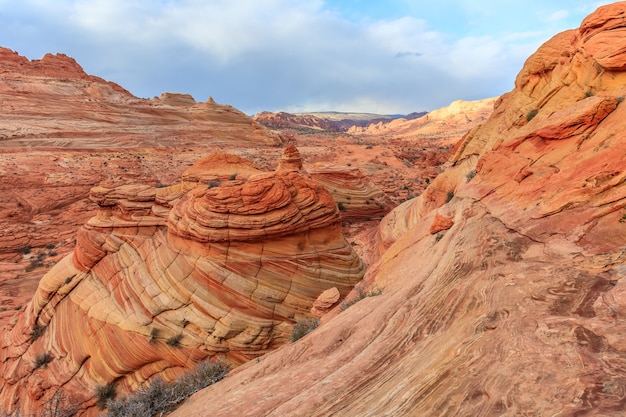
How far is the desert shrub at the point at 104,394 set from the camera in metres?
9.63

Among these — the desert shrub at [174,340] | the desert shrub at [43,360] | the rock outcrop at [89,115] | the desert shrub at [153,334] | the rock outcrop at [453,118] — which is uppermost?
the rock outcrop at [453,118]

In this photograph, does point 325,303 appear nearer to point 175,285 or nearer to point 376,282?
point 376,282

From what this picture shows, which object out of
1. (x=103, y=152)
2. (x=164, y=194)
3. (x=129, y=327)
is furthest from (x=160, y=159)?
(x=129, y=327)

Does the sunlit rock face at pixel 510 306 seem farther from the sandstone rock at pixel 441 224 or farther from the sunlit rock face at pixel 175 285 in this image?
the sunlit rock face at pixel 175 285

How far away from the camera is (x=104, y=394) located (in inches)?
384

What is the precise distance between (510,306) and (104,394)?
1154 cm

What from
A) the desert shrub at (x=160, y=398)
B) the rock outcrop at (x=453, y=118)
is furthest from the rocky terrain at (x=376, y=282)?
the rock outcrop at (x=453, y=118)

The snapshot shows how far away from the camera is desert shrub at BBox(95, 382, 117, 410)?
9.63 meters

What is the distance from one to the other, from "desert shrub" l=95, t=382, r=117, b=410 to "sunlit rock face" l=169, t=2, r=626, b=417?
5.49 metres

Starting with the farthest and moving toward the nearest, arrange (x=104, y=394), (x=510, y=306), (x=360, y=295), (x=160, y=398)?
(x=104, y=394), (x=360, y=295), (x=160, y=398), (x=510, y=306)

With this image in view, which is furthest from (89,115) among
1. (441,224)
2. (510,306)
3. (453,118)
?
(453,118)

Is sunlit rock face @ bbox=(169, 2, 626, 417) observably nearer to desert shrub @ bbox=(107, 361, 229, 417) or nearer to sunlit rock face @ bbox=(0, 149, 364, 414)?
desert shrub @ bbox=(107, 361, 229, 417)

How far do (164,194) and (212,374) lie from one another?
8.13 m

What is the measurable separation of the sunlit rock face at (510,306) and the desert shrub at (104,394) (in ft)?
18.0
